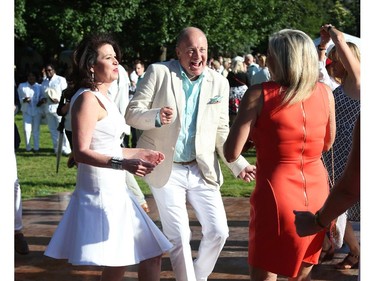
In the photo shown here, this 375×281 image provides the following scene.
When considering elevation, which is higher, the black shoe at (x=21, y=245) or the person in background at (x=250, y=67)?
the person in background at (x=250, y=67)

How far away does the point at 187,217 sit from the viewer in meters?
6.16

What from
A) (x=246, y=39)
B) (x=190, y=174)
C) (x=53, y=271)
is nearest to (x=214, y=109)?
(x=190, y=174)

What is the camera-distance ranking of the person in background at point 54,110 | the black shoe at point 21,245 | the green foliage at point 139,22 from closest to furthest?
the black shoe at point 21,245
the person in background at point 54,110
the green foliage at point 139,22

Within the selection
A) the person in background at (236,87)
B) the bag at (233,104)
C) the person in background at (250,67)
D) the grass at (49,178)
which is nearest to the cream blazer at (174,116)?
the grass at (49,178)

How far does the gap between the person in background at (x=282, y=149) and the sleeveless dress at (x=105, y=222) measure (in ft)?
2.56

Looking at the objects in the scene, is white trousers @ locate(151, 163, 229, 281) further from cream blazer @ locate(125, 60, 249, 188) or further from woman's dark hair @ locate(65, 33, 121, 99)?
woman's dark hair @ locate(65, 33, 121, 99)

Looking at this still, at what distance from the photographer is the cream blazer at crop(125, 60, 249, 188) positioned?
611 centimetres

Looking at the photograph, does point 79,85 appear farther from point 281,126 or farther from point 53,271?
point 53,271

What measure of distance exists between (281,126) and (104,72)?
1230 mm

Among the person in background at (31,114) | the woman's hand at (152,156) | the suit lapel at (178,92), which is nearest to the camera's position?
the woman's hand at (152,156)

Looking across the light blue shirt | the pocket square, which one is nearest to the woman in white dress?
the light blue shirt

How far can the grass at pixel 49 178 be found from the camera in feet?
40.9

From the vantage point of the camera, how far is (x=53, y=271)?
766cm

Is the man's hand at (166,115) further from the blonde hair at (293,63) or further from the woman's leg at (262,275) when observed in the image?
the woman's leg at (262,275)
